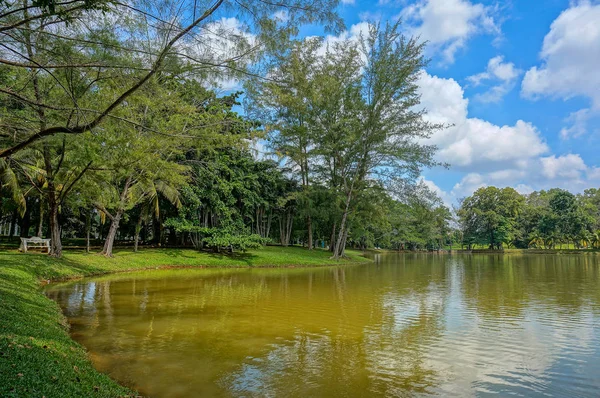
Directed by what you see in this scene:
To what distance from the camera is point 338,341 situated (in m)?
7.34

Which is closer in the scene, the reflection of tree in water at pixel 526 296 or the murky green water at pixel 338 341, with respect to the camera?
the murky green water at pixel 338 341

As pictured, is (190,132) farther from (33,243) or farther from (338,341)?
(33,243)

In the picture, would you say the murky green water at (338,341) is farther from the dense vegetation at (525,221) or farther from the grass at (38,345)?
the dense vegetation at (525,221)

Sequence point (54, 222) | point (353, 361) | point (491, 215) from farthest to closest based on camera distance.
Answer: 1. point (491, 215)
2. point (54, 222)
3. point (353, 361)

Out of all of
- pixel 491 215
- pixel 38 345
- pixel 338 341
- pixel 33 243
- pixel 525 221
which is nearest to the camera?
pixel 38 345

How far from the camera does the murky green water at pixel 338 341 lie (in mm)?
5234

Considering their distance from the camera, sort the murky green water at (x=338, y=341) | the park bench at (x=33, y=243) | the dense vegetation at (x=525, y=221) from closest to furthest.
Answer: the murky green water at (x=338, y=341), the park bench at (x=33, y=243), the dense vegetation at (x=525, y=221)

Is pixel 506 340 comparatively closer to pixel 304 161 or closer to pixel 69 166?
pixel 69 166

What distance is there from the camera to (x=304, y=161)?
32719 mm

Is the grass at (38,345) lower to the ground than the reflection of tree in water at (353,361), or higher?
higher

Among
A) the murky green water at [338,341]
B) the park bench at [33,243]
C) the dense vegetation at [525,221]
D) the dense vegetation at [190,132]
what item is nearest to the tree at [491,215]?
the dense vegetation at [525,221]

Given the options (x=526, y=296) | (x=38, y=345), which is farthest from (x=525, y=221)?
(x=38, y=345)

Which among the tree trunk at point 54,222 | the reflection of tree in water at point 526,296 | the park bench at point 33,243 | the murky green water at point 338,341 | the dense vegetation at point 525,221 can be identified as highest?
the dense vegetation at point 525,221

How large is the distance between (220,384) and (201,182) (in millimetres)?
21384
